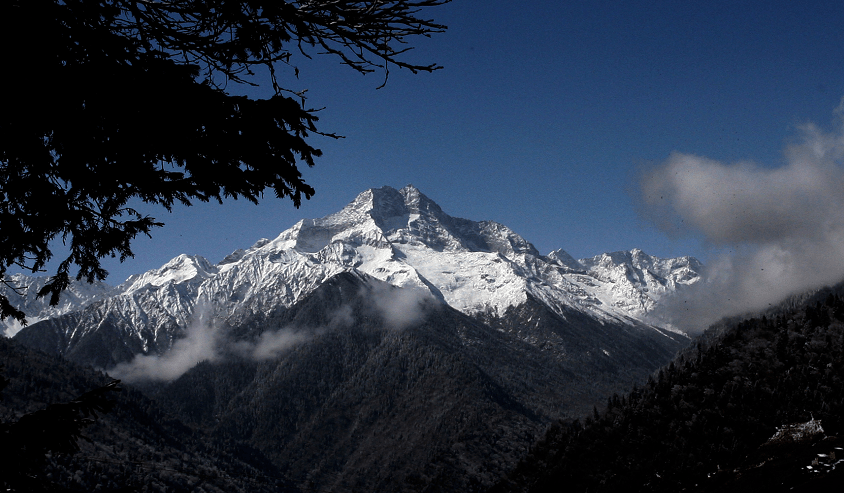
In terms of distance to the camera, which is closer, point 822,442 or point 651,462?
point 822,442

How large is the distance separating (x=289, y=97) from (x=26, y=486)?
→ 469 cm

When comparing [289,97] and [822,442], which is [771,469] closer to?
[822,442]

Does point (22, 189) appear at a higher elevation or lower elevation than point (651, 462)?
higher

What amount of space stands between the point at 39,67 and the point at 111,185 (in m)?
1.48

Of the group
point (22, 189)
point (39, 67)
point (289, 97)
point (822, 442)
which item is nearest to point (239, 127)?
point (289, 97)

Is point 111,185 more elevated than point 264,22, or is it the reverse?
point 264,22

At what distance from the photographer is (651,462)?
191 metres

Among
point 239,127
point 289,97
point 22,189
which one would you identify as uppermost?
point 289,97

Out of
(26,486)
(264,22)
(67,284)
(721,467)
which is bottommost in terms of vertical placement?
(721,467)

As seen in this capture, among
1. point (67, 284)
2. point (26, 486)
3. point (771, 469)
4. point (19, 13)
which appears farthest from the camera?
point (771, 469)

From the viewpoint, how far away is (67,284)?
29.1ft

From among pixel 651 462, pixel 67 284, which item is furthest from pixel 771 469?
pixel 67 284

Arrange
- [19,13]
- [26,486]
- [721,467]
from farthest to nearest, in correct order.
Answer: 1. [721,467]
2. [26,486]
3. [19,13]

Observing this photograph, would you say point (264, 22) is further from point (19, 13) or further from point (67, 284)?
point (67, 284)
